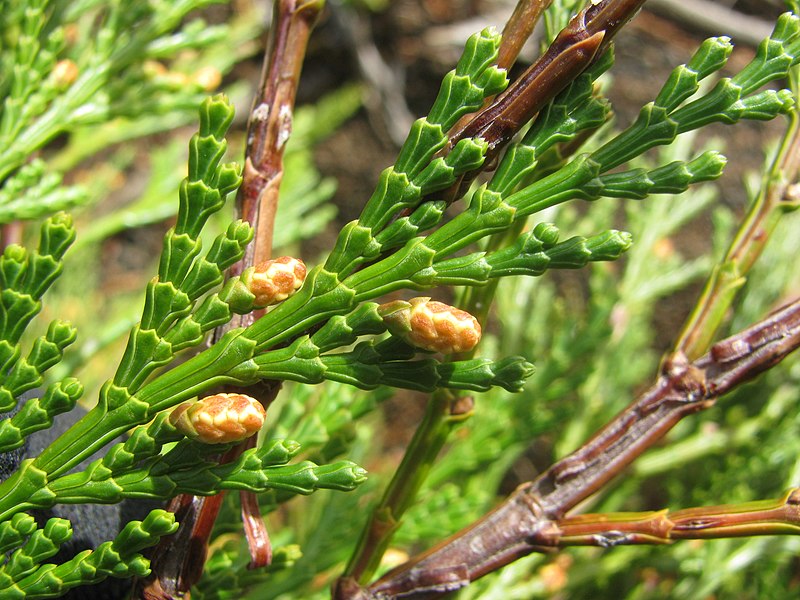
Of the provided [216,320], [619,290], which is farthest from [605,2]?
[619,290]

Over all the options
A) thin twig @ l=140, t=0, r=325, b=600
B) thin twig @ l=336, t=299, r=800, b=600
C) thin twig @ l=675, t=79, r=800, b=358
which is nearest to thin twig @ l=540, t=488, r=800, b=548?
thin twig @ l=336, t=299, r=800, b=600

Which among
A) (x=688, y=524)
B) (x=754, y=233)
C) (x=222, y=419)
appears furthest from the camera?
(x=754, y=233)

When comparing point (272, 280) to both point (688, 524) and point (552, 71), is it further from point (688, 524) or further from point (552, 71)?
point (688, 524)

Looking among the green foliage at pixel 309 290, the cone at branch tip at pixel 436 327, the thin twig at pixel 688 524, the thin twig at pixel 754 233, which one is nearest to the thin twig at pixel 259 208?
the green foliage at pixel 309 290

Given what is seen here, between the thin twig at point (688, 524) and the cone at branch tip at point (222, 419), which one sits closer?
the cone at branch tip at point (222, 419)

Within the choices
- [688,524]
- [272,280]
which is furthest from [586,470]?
[272,280]

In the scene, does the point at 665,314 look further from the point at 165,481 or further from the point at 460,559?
the point at 165,481

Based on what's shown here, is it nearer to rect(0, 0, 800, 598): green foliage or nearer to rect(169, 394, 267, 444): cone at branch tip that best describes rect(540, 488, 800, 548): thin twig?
rect(0, 0, 800, 598): green foliage

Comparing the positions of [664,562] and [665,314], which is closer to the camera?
[664,562]

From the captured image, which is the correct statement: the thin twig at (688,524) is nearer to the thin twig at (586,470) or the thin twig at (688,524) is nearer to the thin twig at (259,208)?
the thin twig at (586,470)
